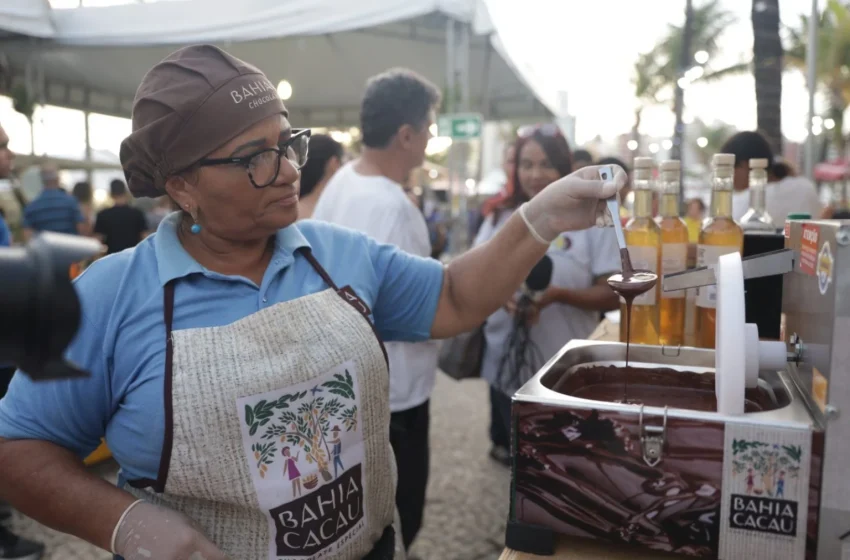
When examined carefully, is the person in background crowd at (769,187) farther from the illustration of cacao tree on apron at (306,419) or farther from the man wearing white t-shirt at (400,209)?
the illustration of cacao tree on apron at (306,419)

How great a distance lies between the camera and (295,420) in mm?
1256

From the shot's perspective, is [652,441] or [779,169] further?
[779,169]

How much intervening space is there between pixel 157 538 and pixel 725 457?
90 cm

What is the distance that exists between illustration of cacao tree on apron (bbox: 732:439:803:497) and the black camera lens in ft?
2.65

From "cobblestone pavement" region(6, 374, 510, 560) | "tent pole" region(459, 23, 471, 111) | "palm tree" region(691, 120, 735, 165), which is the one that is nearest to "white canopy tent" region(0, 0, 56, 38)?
"cobblestone pavement" region(6, 374, 510, 560)

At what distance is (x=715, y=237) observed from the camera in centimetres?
157

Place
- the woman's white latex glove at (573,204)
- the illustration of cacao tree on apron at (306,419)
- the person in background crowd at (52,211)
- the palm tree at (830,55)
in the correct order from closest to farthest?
the illustration of cacao tree on apron at (306,419) < the woman's white latex glove at (573,204) < the person in background crowd at (52,211) < the palm tree at (830,55)

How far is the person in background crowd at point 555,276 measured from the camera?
9.02 feet

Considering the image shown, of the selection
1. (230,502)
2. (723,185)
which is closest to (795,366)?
(723,185)

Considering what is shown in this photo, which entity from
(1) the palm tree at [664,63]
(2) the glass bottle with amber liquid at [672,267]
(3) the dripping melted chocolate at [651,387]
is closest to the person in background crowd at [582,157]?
(2) the glass bottle with amber liquid at [672,267]

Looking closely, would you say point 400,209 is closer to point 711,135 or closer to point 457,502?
point 457,502

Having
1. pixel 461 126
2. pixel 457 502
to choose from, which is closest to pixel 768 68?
pixel 461 126

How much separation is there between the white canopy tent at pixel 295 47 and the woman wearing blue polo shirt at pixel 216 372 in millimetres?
3650

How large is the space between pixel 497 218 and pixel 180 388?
2.07m
